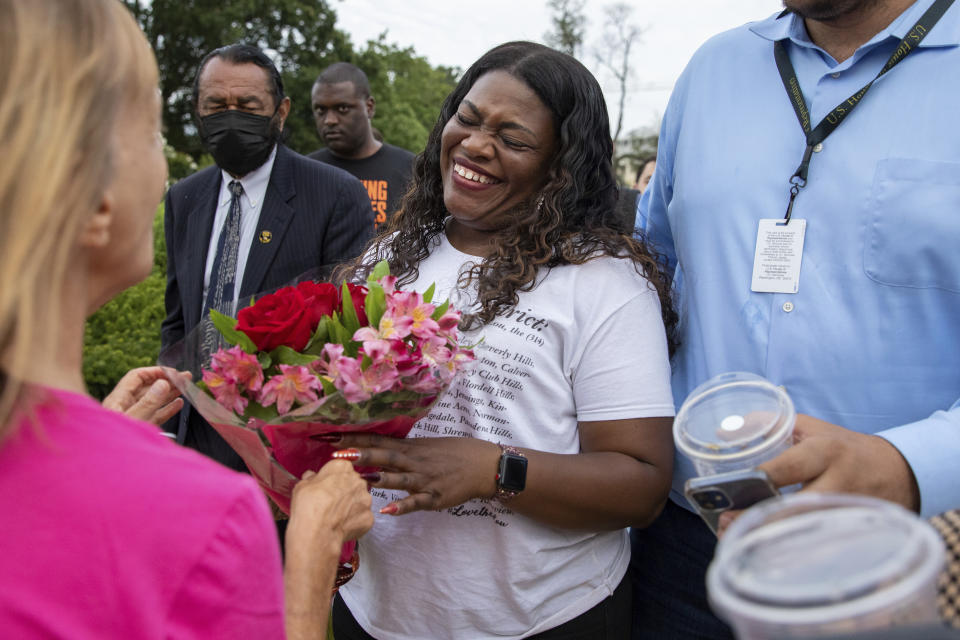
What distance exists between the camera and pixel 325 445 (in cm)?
181

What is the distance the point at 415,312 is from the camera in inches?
69.6

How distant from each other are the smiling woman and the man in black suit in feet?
5.96

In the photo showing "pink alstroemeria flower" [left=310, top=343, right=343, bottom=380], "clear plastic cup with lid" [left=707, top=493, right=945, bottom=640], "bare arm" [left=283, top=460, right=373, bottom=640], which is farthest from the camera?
"pink alstroemeria flower" [left=310, top=343, right=343, bottom=380]

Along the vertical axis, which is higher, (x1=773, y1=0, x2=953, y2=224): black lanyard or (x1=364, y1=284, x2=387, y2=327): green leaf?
(x1=773, y1=0, x2=953, y2=224): black lanyard

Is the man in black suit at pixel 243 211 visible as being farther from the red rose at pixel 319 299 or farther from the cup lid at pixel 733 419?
the cup lid at pixel 733 419

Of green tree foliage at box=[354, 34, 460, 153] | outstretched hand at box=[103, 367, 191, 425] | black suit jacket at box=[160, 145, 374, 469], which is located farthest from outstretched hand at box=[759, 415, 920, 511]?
green tree foliage at box=[354, 34, 460, 153]

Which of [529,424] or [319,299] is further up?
[319,299]

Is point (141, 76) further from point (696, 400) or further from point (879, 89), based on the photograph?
point (879, 89)

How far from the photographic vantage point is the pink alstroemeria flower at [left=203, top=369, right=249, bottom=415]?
5.74 ft

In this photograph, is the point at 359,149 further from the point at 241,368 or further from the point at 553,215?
the point at 241,368

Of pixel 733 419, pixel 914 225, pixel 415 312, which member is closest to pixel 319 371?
pixel 415 312

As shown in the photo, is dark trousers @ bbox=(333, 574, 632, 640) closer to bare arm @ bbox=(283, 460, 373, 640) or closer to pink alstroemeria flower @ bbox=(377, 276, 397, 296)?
bare arm @ bbox=(283, 460, 373, 640)

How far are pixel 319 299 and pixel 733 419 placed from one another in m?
1.00

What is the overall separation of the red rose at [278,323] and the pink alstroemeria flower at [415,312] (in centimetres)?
20
